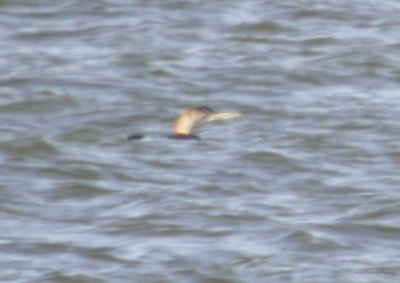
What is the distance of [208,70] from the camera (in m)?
10.9

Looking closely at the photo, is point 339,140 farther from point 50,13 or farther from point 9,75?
point 50,13

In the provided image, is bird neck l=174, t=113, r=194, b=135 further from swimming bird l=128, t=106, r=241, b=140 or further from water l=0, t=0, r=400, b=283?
water l=0, t=0, r=400, b=283

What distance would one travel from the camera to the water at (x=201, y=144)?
7184 mm

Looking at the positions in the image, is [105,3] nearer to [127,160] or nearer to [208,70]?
[208,70]

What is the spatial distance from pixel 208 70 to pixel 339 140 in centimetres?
179

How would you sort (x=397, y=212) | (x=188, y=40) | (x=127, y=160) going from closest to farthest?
(x=397, y=212) → (x=127, y=160) → (x=188, y=40)

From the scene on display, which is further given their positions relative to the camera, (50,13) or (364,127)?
(50,13)

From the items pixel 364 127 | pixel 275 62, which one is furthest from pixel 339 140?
pixel 275 62

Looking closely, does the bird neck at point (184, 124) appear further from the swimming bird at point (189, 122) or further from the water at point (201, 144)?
the water at point (201, 144)

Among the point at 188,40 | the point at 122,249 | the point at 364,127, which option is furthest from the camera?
the point at 188,40

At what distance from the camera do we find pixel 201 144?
9.27 metres

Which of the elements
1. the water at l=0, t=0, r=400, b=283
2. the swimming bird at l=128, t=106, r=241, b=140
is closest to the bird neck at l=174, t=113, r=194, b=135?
the swimming bird at l=128, t=106, r=241, b=140

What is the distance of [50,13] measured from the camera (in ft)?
41.5

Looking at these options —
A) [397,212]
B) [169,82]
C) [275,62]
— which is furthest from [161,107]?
[397,212]
